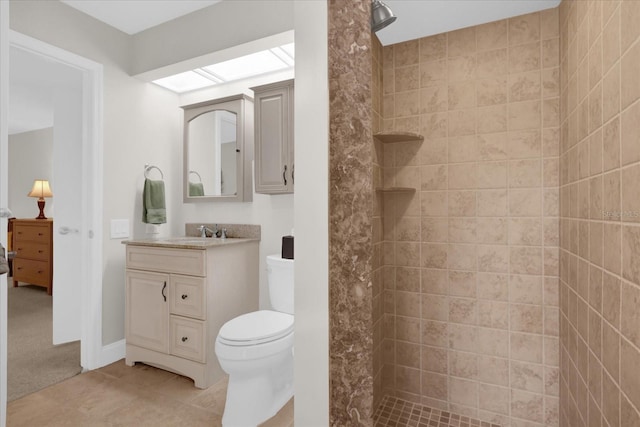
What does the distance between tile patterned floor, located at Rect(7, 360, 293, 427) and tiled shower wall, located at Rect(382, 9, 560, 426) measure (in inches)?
36.0

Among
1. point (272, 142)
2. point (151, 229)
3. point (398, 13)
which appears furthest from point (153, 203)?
point (398, 13)

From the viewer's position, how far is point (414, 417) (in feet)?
5.87

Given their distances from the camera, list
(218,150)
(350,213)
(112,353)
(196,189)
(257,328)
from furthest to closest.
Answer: (196,189)
(218,150)
(112,353)
(257,328)
(350,213)

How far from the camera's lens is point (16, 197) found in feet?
16.6

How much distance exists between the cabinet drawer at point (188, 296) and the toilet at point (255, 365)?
0.31 metres

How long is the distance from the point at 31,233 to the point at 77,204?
8.01 feet

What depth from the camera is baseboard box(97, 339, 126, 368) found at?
2207 millimetres

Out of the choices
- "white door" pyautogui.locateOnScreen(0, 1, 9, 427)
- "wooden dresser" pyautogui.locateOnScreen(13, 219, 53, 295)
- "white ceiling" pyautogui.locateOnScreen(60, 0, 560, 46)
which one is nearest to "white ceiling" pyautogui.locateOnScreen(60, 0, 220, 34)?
"white ceiling" pyautogui.locateOnScreen(60, 0, 560, 46)

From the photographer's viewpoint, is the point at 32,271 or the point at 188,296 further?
the point at 32,271

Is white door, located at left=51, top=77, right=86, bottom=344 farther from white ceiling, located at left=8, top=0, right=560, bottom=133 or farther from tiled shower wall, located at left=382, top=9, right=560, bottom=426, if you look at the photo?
tiled shower wall, located at left=382, top=9, right=560, bottom=426

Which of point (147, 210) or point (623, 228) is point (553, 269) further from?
point (147, 210)

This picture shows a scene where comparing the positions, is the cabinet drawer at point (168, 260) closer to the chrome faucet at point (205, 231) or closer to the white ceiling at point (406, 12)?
the chrome faucet at point (205, 231)

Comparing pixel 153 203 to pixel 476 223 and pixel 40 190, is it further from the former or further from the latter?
pixel 40 190

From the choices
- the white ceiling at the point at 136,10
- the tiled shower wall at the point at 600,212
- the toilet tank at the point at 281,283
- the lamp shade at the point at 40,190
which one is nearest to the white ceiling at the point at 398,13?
the white ceiling at the point at 136,10
